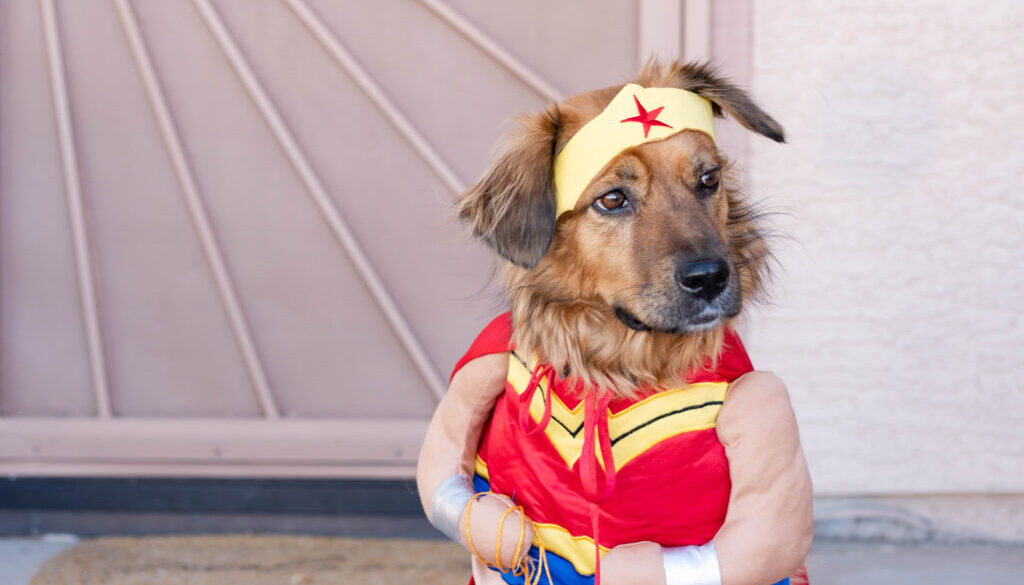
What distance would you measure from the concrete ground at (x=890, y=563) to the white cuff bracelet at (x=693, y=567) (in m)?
1.43

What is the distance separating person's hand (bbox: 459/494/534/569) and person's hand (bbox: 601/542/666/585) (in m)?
0.14

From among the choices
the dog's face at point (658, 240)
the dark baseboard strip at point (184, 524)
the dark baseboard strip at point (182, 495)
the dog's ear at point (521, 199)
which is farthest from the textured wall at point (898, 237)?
the dark baseboard strip at point (182, 495)

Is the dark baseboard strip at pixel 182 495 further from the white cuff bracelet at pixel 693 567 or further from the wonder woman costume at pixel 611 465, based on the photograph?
the white cuff bracelet at pixel 693 567

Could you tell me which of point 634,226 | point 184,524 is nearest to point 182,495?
point 184,524

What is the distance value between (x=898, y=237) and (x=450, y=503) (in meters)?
1.90

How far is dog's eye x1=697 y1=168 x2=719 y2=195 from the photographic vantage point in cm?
147

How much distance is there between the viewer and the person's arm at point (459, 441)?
1.40 metres

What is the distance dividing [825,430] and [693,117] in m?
1.63

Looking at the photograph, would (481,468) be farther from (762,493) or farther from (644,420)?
(762,493)

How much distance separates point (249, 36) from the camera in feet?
9.11

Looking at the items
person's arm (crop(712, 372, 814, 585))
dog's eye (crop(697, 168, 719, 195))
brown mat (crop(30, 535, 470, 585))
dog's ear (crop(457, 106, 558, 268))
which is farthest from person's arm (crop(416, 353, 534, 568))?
brown mat (crop(30, 535, 470, 585))

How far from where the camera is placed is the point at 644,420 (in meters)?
1.34

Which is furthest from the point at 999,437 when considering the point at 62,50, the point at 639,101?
the point at 62,50

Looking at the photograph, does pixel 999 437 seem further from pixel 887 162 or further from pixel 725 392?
pixel 725 392
